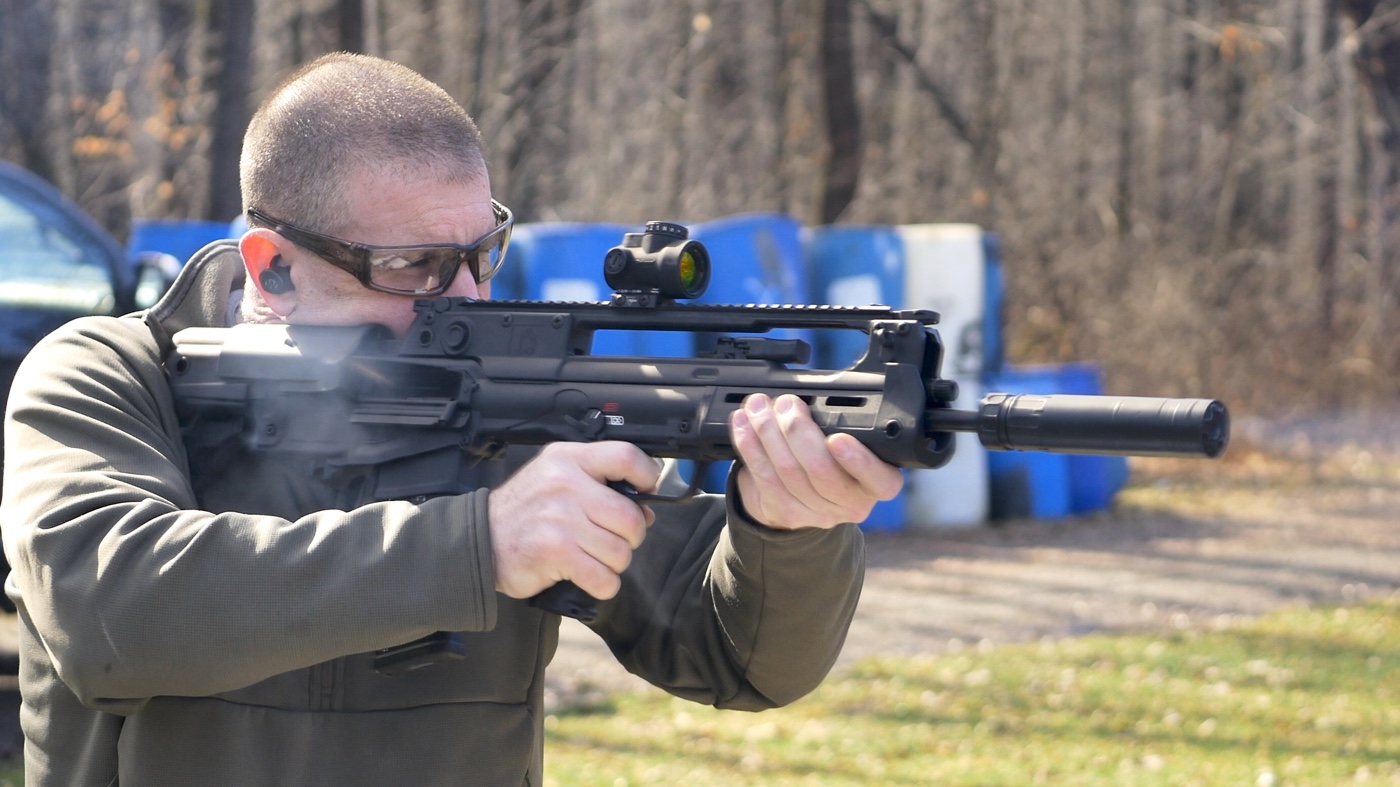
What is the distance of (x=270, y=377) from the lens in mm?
2629

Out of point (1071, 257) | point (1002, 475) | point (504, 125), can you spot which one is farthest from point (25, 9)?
point (1002, 475)

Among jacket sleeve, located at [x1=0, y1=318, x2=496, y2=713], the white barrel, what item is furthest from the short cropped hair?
the white barrel

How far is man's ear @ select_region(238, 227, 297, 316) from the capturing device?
103 inches

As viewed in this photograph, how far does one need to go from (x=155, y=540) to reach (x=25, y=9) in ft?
67.0

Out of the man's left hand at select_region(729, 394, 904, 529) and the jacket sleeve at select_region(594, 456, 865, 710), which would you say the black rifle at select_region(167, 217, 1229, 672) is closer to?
the man's left hand at select_region(729, 394, 904, 529)

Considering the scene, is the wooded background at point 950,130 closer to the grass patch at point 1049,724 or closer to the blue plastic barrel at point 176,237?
the blue plastic barrel at point 176,237

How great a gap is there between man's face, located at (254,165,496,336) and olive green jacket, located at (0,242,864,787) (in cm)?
20

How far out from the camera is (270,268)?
264cm

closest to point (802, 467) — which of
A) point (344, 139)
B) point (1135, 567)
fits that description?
point (344, 139)

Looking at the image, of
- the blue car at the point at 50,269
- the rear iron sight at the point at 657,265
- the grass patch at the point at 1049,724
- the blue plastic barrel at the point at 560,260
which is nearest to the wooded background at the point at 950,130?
the blue plastic barrel at the point at 560,260

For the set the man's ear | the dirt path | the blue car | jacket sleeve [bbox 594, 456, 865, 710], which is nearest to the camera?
jacket sleeve [bbox 594, 456, 865, 710]

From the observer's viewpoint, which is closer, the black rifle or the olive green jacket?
the olive green jacket

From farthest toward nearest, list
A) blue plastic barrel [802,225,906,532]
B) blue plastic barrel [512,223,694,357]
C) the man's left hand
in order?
blue plastic barrel [802,225,906,532] < blue plastic barrel [512,223,694,357] < the man's left hand

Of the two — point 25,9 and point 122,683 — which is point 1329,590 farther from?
point 25,9
